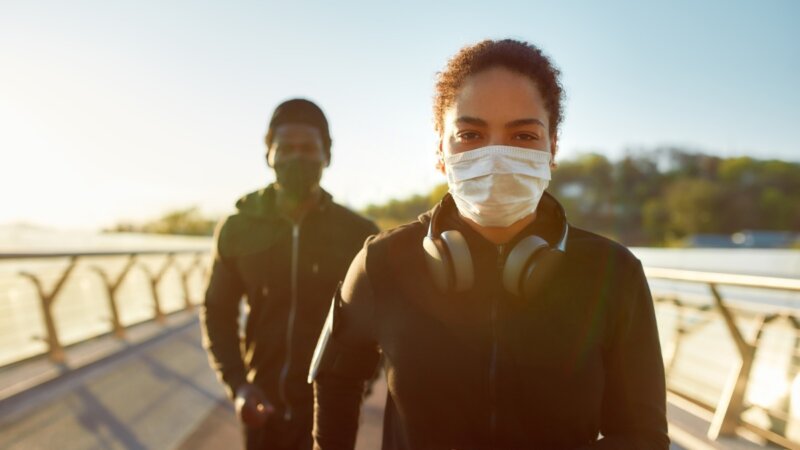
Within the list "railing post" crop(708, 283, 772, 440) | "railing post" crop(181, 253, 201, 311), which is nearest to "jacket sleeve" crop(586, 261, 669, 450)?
"railing post" crop(708, 283, 772, 440)

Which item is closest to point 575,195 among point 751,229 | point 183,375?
point 751,229

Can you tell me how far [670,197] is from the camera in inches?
3132

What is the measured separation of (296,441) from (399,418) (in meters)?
0.98

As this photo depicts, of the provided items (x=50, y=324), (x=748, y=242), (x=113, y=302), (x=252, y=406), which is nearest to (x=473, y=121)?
(x=252, y=406)

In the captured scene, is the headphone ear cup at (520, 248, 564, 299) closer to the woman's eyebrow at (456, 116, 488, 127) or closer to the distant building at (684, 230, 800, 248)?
the woman's eyebrow at (456, 116, 488, 127)

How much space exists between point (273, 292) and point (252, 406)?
17.4 inches

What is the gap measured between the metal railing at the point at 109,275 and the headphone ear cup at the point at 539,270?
2004 millimetres

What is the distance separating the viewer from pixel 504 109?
1.25 m

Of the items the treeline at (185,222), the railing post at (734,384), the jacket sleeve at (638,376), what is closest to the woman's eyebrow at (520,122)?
the jacket sleeve at (638,376)

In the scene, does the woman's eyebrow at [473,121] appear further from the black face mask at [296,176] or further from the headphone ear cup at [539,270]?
the black face mask at [296,176]

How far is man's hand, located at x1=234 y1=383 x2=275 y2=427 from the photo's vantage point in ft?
6.46

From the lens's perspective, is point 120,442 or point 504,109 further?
point 120,442

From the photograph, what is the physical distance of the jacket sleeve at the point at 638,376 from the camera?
1.13 metres

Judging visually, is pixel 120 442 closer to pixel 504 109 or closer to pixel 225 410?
pixel 225 410
